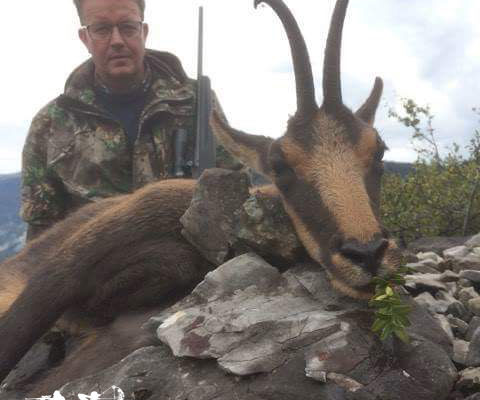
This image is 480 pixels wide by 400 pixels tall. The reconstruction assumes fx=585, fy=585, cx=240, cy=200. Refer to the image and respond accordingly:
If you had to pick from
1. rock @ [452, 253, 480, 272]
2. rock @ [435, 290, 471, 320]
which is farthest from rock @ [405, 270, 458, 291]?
rock @ [452, 253, 480, 272]

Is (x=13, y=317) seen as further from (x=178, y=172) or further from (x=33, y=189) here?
(x=33, y=189)

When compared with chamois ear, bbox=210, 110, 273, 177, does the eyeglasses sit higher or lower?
higher

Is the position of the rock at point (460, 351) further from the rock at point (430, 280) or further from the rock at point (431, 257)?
the rock at point (431, 257)

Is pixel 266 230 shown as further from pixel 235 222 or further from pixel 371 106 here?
pixel 371 106

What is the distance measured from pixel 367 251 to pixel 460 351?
2.64 feet

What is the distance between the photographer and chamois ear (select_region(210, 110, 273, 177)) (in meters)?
4.38

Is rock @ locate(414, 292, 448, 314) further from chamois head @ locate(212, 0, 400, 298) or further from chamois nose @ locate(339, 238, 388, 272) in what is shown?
chamois nose @ locate(339, 238, 388, 272)

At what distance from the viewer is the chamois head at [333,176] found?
122 inches

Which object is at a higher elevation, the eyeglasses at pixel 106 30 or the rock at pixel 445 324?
the eyeglasses at pixel 106 30

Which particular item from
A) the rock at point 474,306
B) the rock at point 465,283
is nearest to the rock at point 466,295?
the rock at point 474,306

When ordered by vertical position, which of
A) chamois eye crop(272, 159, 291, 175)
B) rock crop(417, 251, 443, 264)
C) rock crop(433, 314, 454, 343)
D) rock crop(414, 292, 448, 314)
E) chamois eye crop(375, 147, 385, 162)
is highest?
chamois eye crop(375, 147, 385, 162)

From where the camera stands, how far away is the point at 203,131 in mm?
7051

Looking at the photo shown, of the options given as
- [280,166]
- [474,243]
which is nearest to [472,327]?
[280,166]

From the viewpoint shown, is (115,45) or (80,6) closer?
(115,45)
